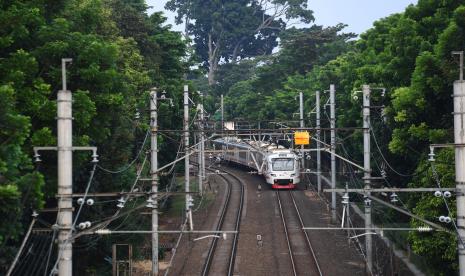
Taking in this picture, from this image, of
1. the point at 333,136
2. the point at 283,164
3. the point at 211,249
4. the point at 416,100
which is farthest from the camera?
the point at 283,164

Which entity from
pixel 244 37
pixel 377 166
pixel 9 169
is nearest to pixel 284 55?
pixel 244 37

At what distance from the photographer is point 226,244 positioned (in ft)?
106

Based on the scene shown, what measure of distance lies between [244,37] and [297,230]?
7088 cm

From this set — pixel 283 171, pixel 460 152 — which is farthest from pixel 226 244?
pixel 460 152

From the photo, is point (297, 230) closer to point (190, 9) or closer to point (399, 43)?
point (399, 43)

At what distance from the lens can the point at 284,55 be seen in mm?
75375

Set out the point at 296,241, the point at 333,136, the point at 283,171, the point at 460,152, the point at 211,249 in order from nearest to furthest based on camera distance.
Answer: the point at 460,152 < the point at 211,249 < the point at 333,136 < the point at 296,241 < the point at 283,171

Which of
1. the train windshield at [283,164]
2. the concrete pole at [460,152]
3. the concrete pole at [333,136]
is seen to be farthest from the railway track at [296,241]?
the concrete pole at [460,152]

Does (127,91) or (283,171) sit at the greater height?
(127,91)

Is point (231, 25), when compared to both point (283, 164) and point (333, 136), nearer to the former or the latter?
point (283, 164)

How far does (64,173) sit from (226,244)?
1970 cm

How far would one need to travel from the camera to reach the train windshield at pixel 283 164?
48.2 meters

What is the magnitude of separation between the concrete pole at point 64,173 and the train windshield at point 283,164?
35313mm

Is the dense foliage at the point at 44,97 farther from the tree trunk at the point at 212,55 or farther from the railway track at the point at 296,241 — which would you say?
the tree trunk at the point at 212,55
